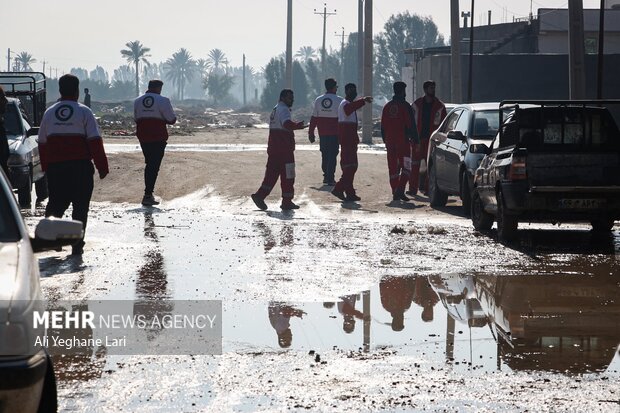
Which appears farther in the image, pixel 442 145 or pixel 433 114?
pixel 433 114

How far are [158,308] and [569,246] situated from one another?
633 centimetres

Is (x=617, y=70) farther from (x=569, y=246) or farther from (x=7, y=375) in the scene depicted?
(x=7, y=375)

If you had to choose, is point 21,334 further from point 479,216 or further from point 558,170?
point 479,216

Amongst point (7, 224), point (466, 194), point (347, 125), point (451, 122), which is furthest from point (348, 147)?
point (7, 224)

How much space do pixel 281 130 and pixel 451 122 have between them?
109 inches

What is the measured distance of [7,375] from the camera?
5234 millimetres

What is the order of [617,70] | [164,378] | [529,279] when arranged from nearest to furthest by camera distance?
[164,378], [529,279], [617,70]

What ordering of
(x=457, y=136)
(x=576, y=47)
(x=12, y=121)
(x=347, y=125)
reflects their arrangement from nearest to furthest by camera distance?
(x=457, y=136) → (x=12, y=121) → (x=347, y=125) → (x=576, y=47)

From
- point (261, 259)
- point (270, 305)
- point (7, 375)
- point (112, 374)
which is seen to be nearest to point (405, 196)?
point (261, 259)

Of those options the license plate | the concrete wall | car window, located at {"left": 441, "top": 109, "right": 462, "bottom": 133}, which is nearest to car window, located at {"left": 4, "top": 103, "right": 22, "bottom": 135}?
car window, located at {"left": 441, "top": 109, "right": 462, "bottom": 133}

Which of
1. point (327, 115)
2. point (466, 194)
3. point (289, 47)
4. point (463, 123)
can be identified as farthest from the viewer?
point (289, 47)

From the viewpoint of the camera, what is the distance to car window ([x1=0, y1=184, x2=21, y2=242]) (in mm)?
6332

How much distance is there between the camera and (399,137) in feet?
72.8

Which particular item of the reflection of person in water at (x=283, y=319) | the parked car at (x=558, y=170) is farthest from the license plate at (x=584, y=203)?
the reflection of person in water at (x=283, y=319)
